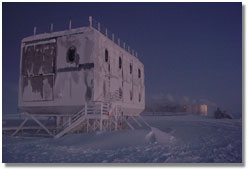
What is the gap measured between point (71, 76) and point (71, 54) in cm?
170

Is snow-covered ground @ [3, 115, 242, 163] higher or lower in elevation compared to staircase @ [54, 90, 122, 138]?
lower

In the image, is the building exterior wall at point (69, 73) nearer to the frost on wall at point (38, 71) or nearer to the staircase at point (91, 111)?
the frost on wall at point (38, 71)

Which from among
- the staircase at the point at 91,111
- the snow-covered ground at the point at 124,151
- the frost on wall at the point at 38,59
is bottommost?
the snow-covered ground at the point at 124,151

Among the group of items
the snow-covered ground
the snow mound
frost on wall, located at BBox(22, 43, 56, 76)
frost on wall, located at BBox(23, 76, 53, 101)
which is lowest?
the snow-covered ground

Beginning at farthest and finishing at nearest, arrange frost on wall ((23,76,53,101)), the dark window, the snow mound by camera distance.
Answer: frost on wall ((23,76,53,101)) → the dark window → the snow mound

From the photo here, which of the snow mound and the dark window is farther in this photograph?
the dark window

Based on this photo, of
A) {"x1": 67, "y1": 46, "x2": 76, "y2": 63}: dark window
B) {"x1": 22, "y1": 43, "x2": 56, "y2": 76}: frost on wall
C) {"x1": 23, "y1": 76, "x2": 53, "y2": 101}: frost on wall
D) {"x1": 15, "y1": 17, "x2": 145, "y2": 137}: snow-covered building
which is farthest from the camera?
{"x1": 22, "y1": 43, "x2": 56, "y2": 76}: frost on wall

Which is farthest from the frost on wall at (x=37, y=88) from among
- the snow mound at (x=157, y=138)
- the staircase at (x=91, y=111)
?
the snow mound at (x=157, y=138)

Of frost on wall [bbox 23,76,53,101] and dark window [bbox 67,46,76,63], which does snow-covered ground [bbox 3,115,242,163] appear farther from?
dark window [bbox 67,46,76,63]

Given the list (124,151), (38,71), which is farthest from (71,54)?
(124,151)

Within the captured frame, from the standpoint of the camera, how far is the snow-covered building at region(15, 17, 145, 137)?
719 inches

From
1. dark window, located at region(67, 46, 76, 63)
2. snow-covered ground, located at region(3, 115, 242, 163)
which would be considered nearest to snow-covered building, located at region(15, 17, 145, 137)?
dark window, located at region(67, 46, 76, 63)

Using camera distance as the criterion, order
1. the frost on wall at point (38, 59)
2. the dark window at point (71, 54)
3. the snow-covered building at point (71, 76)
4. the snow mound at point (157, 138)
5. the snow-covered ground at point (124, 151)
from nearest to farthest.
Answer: the snow-covered ground at point (124, 151), the snow mound at point (157, 138), the snow-covered building at point (71, 76), the dark window at point (71, 54), the frost on wall at point (38, 59)

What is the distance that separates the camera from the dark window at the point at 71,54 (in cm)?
1892
